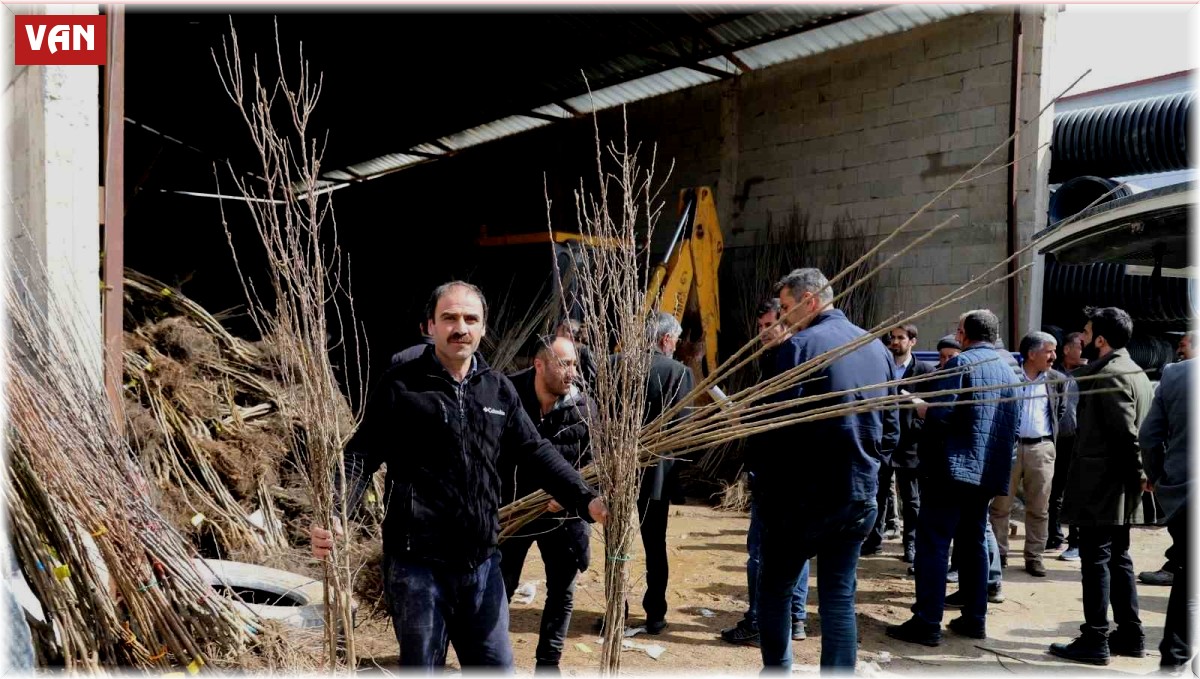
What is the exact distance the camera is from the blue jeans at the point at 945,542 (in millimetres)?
4090

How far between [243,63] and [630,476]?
933cm

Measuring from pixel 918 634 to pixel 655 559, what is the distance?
1.28 metres

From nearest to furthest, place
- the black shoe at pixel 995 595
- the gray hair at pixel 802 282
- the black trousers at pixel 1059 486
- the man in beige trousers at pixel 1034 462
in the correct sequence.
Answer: the gray hair at pixel 802 282
the black shoe at pixel 995 595
the man in beige trousers at pixel 1034 462
the black trousers at pixel 1059 486

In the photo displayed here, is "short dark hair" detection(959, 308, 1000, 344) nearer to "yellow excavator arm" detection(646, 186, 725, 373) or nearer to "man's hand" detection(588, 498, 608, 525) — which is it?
"man's hand" detection(588, 498, 608, 525)

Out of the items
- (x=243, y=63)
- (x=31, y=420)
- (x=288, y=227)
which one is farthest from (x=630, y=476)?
(x=243, y=63)

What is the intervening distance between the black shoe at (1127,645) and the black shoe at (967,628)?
54 centimetres

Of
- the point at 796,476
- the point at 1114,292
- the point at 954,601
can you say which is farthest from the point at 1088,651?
the point at 1114,292

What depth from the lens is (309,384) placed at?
2.29 m

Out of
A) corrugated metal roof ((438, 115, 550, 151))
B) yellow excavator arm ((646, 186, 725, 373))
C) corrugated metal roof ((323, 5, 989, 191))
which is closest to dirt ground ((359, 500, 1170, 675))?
yellow excavator arm ((646, 186, 725, 373))

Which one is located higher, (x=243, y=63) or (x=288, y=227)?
(x=243, y=63)

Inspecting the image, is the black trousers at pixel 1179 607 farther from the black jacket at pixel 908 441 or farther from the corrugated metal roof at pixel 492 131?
the corrugated metal roof at pixel 492 131

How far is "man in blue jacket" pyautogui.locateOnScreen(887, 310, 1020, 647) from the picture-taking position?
4.00 metres

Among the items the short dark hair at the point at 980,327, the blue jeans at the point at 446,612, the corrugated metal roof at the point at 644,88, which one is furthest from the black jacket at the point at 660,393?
the corrugated metal roof at the point at 644,88

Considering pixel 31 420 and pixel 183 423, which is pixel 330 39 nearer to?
pixel 183 423
